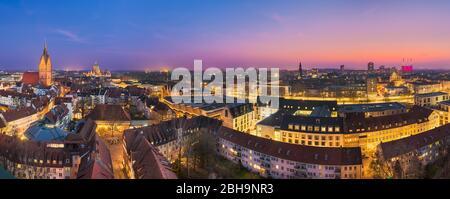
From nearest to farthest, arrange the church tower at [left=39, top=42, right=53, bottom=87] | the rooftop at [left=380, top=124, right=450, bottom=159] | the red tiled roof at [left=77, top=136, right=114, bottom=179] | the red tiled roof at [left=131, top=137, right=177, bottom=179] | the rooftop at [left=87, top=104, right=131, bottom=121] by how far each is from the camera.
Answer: the red tiled roof at [left=131, top=137, right=177, bottom=179] → the red tiled roof at [left=77, top=136, right=114, bottom=179] → the rooftop at [left=380, top=124, right=450, bottom=159] → the rooftop at [left=87, top=104, right=131, bottom=121] → the church tower at [left=39, top=42, right=53, bottom=87]

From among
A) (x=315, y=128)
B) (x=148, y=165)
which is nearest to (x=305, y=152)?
(x=315, y=128)

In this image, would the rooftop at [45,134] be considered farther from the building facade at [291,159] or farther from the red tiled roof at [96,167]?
the building facade at [291,159]

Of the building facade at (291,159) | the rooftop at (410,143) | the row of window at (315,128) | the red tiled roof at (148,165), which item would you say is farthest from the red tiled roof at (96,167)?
the rooftop at (410,143)

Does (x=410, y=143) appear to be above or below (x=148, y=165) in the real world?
below

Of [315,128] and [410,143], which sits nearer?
[410,143]

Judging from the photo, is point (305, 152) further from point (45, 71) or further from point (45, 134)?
point (45, 71)

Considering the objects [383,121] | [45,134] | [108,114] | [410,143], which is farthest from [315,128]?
[45,134]

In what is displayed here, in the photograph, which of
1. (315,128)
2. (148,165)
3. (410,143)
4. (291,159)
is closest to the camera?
(148,165)

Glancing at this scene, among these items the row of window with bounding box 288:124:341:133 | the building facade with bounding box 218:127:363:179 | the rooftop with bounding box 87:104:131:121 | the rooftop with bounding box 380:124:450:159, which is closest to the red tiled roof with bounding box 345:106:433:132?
the row of window with bounding box 288:124:341:133

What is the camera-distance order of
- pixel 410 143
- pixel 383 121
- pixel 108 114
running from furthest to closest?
pixel 108 114 → pixel 383 121 → pixel 410 143

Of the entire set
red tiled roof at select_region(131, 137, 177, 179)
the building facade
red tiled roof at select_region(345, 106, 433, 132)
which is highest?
red tiled roof at select_region(345, 106, 433, 132)

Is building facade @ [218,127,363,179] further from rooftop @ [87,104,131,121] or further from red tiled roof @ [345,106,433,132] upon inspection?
rooftop @ [87,104,131,121]

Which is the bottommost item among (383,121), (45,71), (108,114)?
(383,121)
